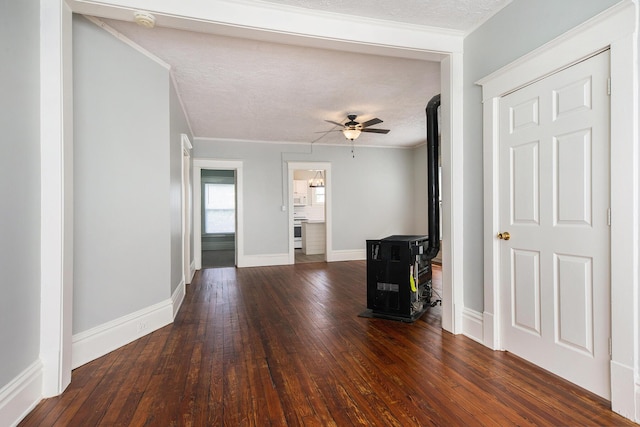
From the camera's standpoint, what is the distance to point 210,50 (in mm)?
3066

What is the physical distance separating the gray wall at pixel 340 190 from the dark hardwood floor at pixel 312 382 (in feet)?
11.9

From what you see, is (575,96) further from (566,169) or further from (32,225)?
(32,225)

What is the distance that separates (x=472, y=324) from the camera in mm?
2826

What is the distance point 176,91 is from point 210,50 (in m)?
1.12

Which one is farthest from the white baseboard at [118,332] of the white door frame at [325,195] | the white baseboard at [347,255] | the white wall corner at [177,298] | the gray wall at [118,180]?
the white baseboard at [347,255]

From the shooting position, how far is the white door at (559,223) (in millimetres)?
1869

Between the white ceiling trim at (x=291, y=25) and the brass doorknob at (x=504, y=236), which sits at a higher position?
the white ceiling trim at (x=291, y=25)

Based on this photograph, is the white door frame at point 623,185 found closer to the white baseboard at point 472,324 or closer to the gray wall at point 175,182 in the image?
the white baseboard at point 472,324

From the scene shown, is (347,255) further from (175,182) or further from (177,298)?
(175,182)

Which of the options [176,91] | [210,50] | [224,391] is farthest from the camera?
[176,91]

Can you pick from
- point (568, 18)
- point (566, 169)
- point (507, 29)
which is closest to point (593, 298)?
point (566, 169)

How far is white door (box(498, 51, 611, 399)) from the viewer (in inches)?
73.6

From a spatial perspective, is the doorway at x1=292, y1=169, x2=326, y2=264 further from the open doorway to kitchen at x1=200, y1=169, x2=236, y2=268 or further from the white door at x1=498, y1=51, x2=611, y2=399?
the white door at x1=498, y1=51, x2=611, y2=399

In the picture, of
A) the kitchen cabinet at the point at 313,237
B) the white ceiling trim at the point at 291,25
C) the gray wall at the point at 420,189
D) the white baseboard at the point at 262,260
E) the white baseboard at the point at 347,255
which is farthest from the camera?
the kitchen cabinet at the point at 313,237
